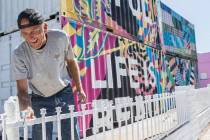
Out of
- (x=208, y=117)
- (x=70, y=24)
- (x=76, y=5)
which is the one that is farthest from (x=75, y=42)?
(x=208, y=117)

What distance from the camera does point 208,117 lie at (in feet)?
31.7

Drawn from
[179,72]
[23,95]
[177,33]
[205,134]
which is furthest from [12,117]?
[177,33]

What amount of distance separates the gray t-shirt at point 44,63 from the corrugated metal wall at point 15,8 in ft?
8.22

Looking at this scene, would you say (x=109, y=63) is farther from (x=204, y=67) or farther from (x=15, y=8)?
(x=204, y=67)

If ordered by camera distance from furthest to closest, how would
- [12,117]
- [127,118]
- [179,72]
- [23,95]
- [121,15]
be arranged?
1. [179,72]
2. [121,15]
3. [127,118]
4. [23,95]
5. [12,117]

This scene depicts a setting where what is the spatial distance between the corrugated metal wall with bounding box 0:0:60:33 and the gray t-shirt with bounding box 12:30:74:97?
2504 millimetres

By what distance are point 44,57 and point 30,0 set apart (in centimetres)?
322

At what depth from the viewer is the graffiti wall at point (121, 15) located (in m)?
5.37

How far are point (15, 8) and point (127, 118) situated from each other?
10.2ft

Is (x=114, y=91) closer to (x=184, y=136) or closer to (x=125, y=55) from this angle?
(x=125, y=55)

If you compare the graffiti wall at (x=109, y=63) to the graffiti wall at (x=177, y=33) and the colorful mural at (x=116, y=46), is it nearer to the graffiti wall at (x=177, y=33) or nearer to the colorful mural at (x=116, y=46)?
the colorful mural at (x=116, y=46)

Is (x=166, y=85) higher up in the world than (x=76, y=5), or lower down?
lower down

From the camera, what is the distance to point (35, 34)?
2.40m

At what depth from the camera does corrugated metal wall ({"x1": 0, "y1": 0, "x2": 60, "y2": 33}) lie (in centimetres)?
517
